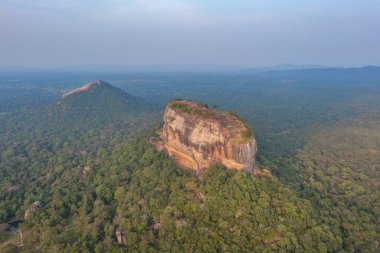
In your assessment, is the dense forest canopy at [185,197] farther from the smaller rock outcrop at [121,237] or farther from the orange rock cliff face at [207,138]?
the orange rock cliff face at [207,138]

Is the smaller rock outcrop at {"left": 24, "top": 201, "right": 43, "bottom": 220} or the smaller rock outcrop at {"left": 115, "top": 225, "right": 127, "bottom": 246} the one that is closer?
the smaller rock outcrop at {"left": 115, "top": 225, "right": 127, "bottom": 246}

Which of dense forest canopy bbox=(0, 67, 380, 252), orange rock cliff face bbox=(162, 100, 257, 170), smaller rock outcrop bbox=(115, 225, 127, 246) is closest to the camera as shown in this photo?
dense forest canopy bbox=(0, 67, 380, 252)

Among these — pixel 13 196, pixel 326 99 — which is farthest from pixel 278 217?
pixel 326 99

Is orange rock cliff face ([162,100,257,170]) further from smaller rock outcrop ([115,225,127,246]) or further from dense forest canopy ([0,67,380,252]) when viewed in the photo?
smaller rock outcrop ([115,225,127,246])

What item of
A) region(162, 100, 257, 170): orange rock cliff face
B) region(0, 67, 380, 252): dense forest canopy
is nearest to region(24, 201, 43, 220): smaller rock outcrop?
region(0, 67, 380, 252): dense forest canopy

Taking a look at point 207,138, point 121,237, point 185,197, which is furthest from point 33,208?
point 207,138

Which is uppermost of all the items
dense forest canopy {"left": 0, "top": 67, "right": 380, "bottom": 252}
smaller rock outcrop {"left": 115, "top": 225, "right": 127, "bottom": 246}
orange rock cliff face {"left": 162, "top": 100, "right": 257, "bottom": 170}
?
orange rock cliff face {"left": 162, "top": 100, "right": 257, "bottom": 170}

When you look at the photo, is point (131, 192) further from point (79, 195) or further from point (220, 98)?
point (220, 98)

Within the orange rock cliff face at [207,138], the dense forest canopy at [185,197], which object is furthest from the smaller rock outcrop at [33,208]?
the orange rock cliff face at [207,138]

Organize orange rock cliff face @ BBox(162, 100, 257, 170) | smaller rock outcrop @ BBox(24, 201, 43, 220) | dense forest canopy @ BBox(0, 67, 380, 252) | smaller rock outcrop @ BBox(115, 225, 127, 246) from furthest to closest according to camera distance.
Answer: smaller rock outcrop @ BBox(24, 201, 43, 220)
orange rock cliff face @ BBox(162, 100, 257, 170)
smaller rock outcrop @ BBox(115, 225, 127, 246)
dense forest canopy @ BBox(0, 67, 380, 252)
